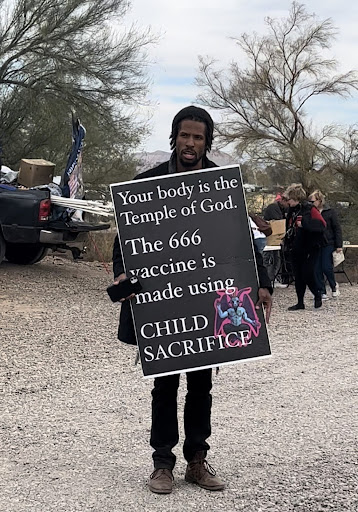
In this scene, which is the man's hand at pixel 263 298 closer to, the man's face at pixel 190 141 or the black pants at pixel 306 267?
the man's face at pixel 190 141

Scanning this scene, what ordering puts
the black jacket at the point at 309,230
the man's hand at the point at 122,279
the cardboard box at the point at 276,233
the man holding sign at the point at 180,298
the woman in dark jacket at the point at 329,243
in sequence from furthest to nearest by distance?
1. the cardboard box at the point at 276,233
2. the woman in dark jacket at the point at 329,243
3. the black jacket at the point at 309,230
4. the man holding sign at the point at 180,298
5. the man's hand at the point at 122,279

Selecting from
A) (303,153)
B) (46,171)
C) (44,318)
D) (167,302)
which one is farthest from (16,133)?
(167,302)

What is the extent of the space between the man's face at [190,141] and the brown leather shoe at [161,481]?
1616mm

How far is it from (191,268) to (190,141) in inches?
25.9

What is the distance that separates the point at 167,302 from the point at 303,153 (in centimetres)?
3105

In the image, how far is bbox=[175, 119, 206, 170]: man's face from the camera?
451 centimetres

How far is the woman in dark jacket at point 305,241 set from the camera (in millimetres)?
13250

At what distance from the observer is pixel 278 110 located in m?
35.9

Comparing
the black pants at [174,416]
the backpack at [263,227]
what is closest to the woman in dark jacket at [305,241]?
the backpack at [263,227]

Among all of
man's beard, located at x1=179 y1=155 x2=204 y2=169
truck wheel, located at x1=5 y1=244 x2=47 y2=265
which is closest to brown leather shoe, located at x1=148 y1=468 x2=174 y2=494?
man's beard, located at x1=179 y1=155 x2=204 y2=169

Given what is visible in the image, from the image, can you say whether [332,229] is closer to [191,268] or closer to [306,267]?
[306,267]

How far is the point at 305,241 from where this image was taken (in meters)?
13.4

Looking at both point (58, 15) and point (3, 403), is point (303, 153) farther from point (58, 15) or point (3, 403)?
point (3, 403)

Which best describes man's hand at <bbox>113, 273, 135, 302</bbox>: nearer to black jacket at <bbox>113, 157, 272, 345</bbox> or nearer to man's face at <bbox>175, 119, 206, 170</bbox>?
black jacket at <bbox>113, 157, 272, 345</bbox>
